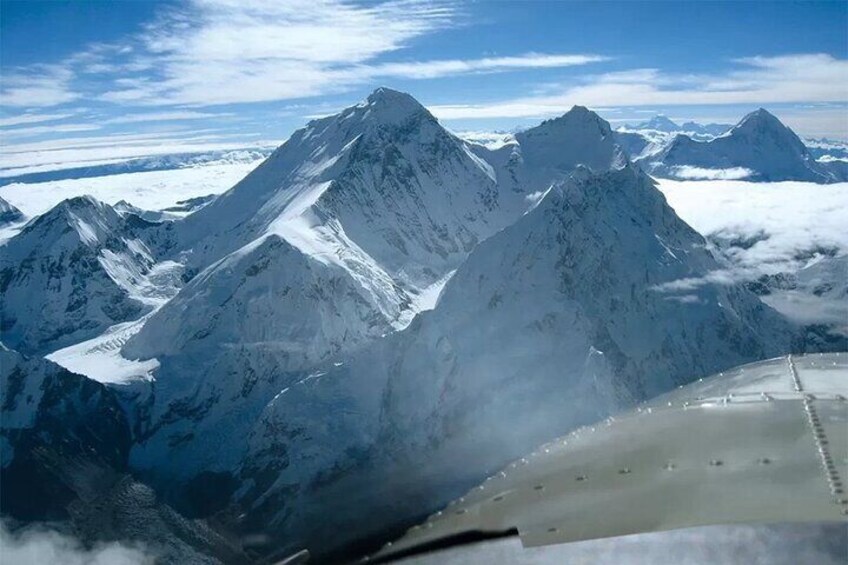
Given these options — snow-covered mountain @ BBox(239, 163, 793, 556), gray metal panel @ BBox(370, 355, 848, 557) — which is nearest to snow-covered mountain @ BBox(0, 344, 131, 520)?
snow-covered mountain @ BBox(239, 163, 793, 556)

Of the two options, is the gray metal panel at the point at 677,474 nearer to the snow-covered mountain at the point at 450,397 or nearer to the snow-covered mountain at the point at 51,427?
the snow-covered mountain at the point at 450,397

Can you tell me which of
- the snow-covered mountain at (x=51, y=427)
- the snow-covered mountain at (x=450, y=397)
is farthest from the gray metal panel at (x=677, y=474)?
the snow-covered mountain at (x=51, y=427)

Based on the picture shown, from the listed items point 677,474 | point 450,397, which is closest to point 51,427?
point 450,397

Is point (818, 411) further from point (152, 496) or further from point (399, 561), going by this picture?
point (152, 496)

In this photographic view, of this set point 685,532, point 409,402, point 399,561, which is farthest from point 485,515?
point 409,402

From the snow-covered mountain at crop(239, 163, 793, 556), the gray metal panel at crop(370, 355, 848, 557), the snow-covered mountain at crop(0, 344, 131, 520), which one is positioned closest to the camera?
the gray metal panel at crop(370, 355, 848, 557)

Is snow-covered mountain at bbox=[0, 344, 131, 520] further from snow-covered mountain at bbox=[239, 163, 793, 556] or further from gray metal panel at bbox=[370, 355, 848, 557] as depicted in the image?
gray metal panel at bbox=[370, 355, 848, 557]

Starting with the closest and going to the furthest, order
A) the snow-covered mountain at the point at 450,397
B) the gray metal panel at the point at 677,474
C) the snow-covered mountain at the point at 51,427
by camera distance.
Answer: the gray metal panel at the point at 677,474 < the snow-covered mountain at the point at 450,397 < the snow-covered mountain at the point at 51,427

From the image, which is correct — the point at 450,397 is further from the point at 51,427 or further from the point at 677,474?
the point at 51,427
